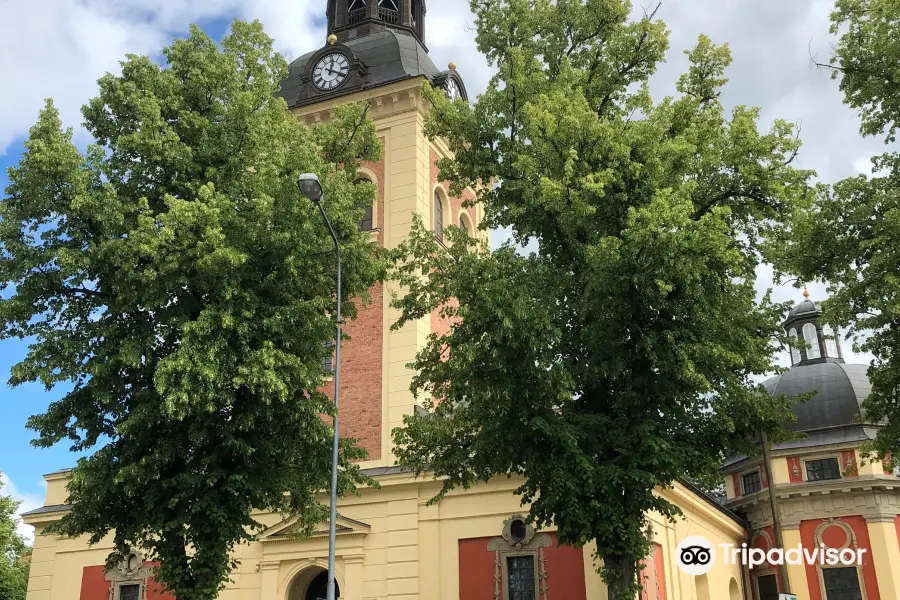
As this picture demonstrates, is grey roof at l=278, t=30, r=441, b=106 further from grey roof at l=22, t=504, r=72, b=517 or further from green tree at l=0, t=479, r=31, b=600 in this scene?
green tree at l=0, t=479, r=31, b=600

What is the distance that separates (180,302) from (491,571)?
10040 millimetres

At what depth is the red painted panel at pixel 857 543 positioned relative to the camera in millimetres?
35781

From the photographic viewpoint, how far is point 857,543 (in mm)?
36656

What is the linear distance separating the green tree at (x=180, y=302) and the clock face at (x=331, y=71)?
11.2 meters

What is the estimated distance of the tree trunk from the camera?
1404cm

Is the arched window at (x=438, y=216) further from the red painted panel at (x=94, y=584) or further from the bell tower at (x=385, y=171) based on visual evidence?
the red painted panel at (x=94, y=584)

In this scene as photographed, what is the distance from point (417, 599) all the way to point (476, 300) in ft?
31.5

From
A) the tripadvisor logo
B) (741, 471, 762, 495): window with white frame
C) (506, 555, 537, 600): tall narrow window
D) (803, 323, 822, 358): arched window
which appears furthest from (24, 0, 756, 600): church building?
(803, 323, 822, 358): arched window

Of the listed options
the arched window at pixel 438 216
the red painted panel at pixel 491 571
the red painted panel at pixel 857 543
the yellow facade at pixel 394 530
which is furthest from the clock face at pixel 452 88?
the red painted panel at pixel 857 543

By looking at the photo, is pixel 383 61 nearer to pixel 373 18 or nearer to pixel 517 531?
pixel 373 18

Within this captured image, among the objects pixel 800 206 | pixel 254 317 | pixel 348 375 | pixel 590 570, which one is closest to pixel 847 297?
pixel 800 206

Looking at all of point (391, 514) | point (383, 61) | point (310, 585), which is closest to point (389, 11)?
point (383, 61)

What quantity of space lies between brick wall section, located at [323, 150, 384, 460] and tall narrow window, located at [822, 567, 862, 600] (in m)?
24.7

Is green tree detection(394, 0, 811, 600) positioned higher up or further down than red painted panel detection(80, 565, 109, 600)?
higher up
